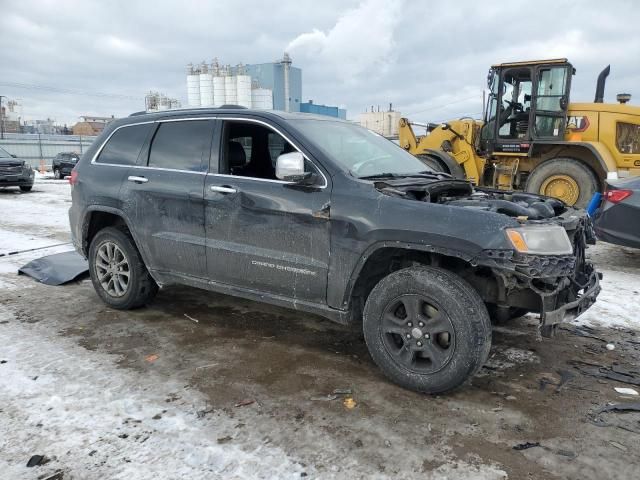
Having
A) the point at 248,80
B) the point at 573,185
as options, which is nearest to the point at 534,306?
the point at 573,185

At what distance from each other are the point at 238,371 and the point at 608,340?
3.14m

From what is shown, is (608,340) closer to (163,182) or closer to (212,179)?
(212,179)

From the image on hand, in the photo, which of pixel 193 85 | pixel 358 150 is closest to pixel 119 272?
pixel 358 150

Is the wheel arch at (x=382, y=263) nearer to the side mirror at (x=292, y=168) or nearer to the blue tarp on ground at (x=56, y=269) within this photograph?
the side mirror at (x=292, y=168)

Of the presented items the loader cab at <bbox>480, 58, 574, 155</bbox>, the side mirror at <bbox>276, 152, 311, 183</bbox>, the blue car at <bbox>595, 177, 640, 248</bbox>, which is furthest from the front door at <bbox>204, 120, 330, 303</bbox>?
the loader cab at <bbox>480, 58, 574, 155</bbox>

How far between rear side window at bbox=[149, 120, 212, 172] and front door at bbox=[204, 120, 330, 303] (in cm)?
20

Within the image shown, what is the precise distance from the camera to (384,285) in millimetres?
3312

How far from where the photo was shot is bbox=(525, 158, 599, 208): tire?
Result: 943 centimetres

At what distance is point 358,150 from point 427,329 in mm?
1618

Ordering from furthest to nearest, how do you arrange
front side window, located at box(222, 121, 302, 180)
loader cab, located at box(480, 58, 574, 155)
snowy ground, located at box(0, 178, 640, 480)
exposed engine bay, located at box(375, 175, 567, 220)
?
loader cab, located at box(480, 58, 574, 155) → front side window, located at box(222, 121, 302, 180) → exposed engine bay, located at box(375, 175, 567, 220) → snowy ground, located at box(0, 178, 640, 480)

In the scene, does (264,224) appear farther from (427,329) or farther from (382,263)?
(427,329)

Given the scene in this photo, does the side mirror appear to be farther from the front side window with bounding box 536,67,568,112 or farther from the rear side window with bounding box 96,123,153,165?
the front side window with bounding box 536,67,568,112

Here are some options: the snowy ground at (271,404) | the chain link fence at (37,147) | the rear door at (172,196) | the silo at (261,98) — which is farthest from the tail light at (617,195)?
the silo at (261,98)

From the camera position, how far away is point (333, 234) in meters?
3.45
